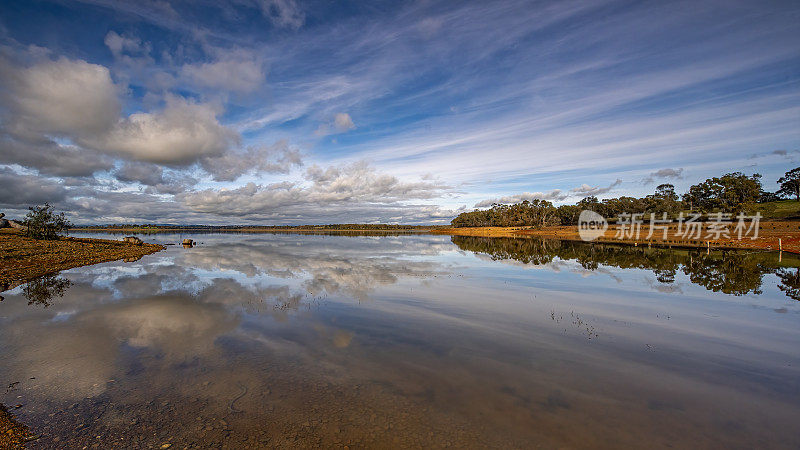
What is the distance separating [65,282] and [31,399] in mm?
23391

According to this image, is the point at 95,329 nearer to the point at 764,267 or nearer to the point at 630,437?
the point at 630,437

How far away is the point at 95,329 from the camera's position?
1477 centimetres

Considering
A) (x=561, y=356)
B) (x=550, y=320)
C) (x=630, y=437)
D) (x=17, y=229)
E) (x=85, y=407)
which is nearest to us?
(x=630, y=437)

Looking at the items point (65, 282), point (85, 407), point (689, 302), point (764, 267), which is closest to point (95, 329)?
point (85, 407)

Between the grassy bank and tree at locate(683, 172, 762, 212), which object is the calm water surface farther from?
tree at locate(683, 172, 762, 212)

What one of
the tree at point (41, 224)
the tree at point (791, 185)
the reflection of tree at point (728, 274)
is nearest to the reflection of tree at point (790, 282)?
the reflection of tree at point (728, 274)

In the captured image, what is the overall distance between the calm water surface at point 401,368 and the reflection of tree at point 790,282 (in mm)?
1544

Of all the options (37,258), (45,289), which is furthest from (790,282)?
(37,258)

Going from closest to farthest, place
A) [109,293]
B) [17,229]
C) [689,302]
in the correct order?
[689,302] < [109,293] < [17,229]

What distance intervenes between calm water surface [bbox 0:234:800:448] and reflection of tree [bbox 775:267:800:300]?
1544mm

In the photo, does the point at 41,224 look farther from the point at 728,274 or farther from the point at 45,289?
the point at 728,274

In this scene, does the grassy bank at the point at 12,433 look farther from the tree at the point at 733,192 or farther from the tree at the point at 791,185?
the tree at the point at 791,185

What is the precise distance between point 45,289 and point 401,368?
27.1 meters

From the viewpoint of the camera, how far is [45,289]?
23.0m
